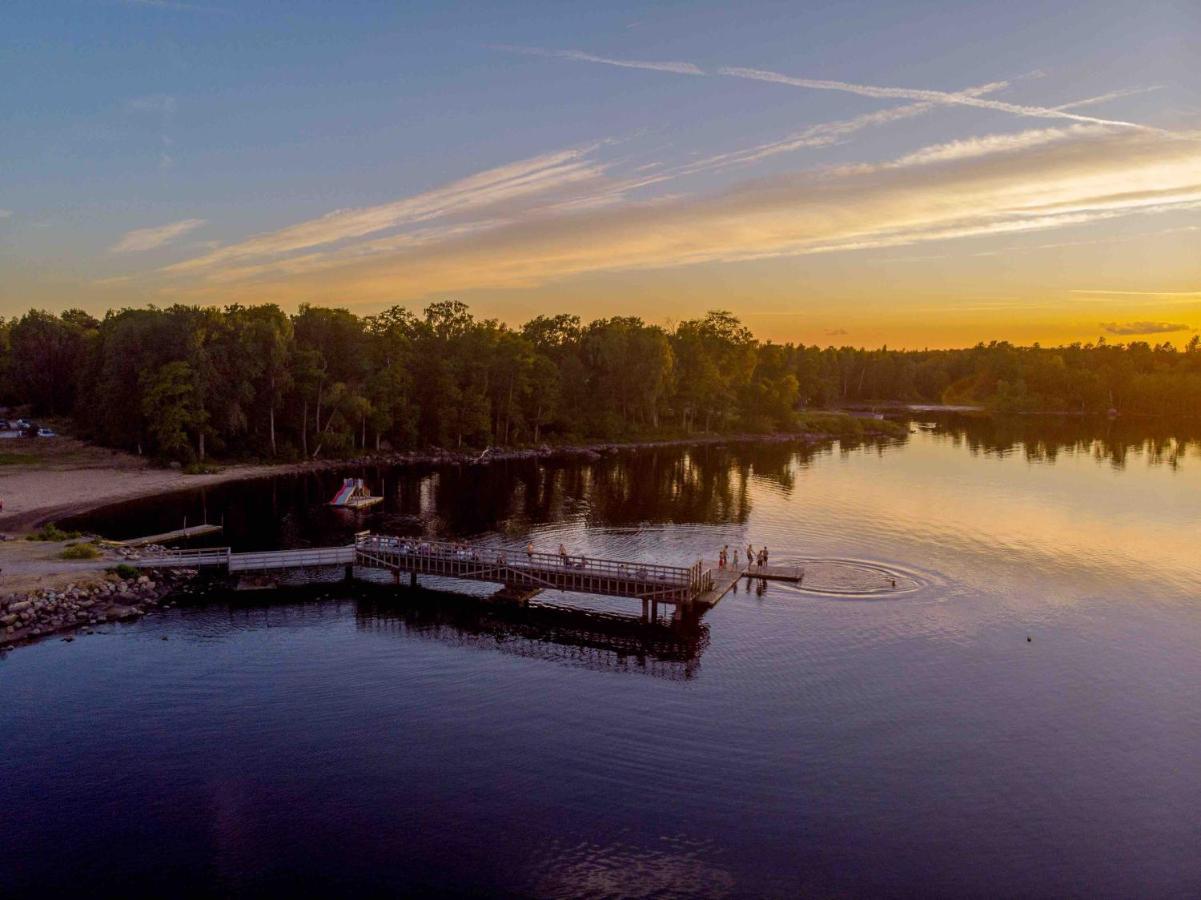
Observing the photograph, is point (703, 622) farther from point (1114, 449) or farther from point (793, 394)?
point (793, 394)

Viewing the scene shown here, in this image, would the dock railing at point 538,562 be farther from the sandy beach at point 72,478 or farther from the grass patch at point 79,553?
the sandy beach at point 72,478

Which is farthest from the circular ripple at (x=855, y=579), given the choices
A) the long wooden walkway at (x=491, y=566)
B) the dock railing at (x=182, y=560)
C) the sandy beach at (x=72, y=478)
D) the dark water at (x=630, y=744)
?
the sandy beach at (x=72, y=478)

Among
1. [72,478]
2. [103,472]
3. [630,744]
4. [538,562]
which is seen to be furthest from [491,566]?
[103,472]

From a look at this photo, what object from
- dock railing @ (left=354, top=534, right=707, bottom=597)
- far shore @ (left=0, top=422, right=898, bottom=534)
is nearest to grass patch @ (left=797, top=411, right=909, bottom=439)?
far shore @ (left=0, top=422, right=898, bottom=534)

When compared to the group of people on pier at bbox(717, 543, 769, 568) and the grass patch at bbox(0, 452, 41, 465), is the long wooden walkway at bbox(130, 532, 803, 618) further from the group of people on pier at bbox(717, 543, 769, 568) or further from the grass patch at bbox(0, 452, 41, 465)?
the grass patch at bbox(0, 452, 41, 465)

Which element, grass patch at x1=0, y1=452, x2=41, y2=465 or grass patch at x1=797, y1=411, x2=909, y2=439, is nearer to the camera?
grass patch at x1=0, y1=452, x2=41, y2=465

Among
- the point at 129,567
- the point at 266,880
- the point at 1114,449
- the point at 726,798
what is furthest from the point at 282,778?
the point at 1114,449

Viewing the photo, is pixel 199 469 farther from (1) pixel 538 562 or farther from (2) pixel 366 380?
(1) pixel 538 562
